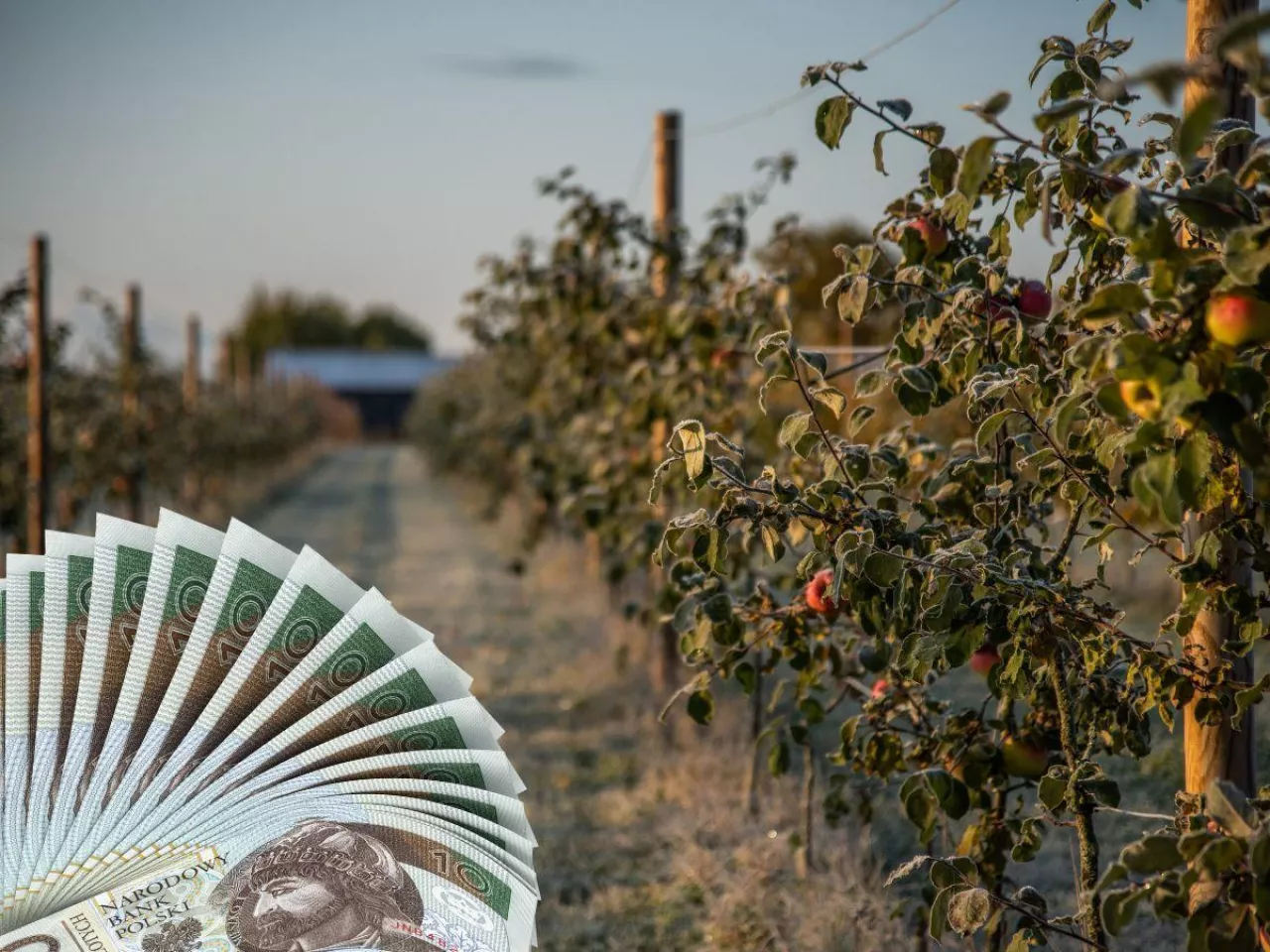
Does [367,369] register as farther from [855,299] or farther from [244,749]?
[244,749]

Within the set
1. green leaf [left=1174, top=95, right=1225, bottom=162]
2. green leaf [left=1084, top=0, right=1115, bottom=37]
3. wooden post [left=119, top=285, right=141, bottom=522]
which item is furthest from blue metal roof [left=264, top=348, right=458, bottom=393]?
green leaf [left=1174, top=95, right=1225, bottom=162]

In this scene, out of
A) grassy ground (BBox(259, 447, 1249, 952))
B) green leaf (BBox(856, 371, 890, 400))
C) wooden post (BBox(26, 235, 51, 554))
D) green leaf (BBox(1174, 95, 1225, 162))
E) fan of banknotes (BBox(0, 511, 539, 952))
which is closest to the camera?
green leaf (BBox(1174, 95, 1225, 162))

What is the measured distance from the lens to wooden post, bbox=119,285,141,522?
9.27 meters

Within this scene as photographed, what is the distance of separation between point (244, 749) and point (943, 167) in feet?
3.65

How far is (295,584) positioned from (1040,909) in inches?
47.3

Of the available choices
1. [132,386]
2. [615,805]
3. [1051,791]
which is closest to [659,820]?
[615,805]

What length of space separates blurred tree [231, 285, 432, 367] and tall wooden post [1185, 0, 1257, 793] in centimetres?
6372

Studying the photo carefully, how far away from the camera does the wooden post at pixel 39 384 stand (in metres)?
5.63

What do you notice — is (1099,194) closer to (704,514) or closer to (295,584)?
(704,514)

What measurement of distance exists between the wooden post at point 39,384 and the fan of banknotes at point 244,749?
15.0 ft

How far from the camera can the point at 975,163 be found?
3.87 ft

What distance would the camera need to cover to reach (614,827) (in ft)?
13.4

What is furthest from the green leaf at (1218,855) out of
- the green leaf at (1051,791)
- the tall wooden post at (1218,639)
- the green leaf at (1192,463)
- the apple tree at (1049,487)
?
the tall wooden post at (1218,639)

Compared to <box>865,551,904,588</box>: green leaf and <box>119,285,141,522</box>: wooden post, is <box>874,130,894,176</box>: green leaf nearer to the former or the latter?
<box>865,551,904,588</box>: green leaf
